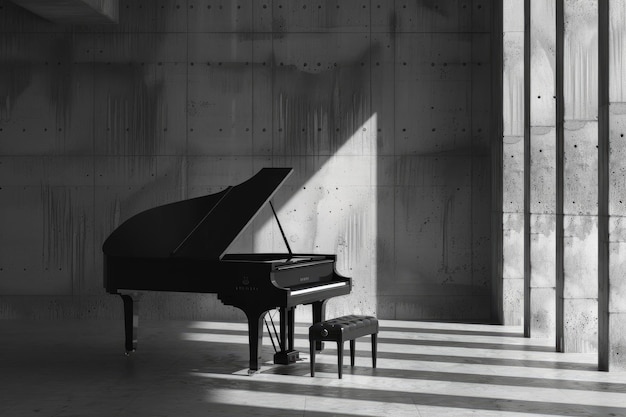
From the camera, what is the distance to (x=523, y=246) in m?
11.0

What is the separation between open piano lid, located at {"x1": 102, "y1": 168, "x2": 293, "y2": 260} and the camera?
7.73 meters

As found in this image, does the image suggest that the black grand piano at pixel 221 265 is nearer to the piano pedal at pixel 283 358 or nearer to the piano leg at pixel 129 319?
the piano pedal at pixel 283 358

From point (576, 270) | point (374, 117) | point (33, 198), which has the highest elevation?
point (374, 117)

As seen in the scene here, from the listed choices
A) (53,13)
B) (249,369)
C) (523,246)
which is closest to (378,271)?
(523,246)

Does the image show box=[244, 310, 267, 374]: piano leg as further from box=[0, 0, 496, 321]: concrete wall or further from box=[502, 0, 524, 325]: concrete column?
box=[502, 0, 524, 325]: concrete column

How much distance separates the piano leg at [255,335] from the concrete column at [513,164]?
4335mm

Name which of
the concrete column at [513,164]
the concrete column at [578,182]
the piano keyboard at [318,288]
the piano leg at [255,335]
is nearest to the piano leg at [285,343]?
the piano keyboard at [318,288]

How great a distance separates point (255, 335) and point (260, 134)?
4.57 metres

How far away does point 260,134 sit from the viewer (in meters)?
11.7

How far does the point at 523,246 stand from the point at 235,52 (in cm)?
424

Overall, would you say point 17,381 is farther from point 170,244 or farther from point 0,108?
point 0,108

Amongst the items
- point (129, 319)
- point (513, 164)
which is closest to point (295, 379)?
point (129, 319)

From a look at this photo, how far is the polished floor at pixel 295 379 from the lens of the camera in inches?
249

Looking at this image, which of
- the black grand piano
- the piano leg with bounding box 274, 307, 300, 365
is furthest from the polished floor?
the black grand piano
